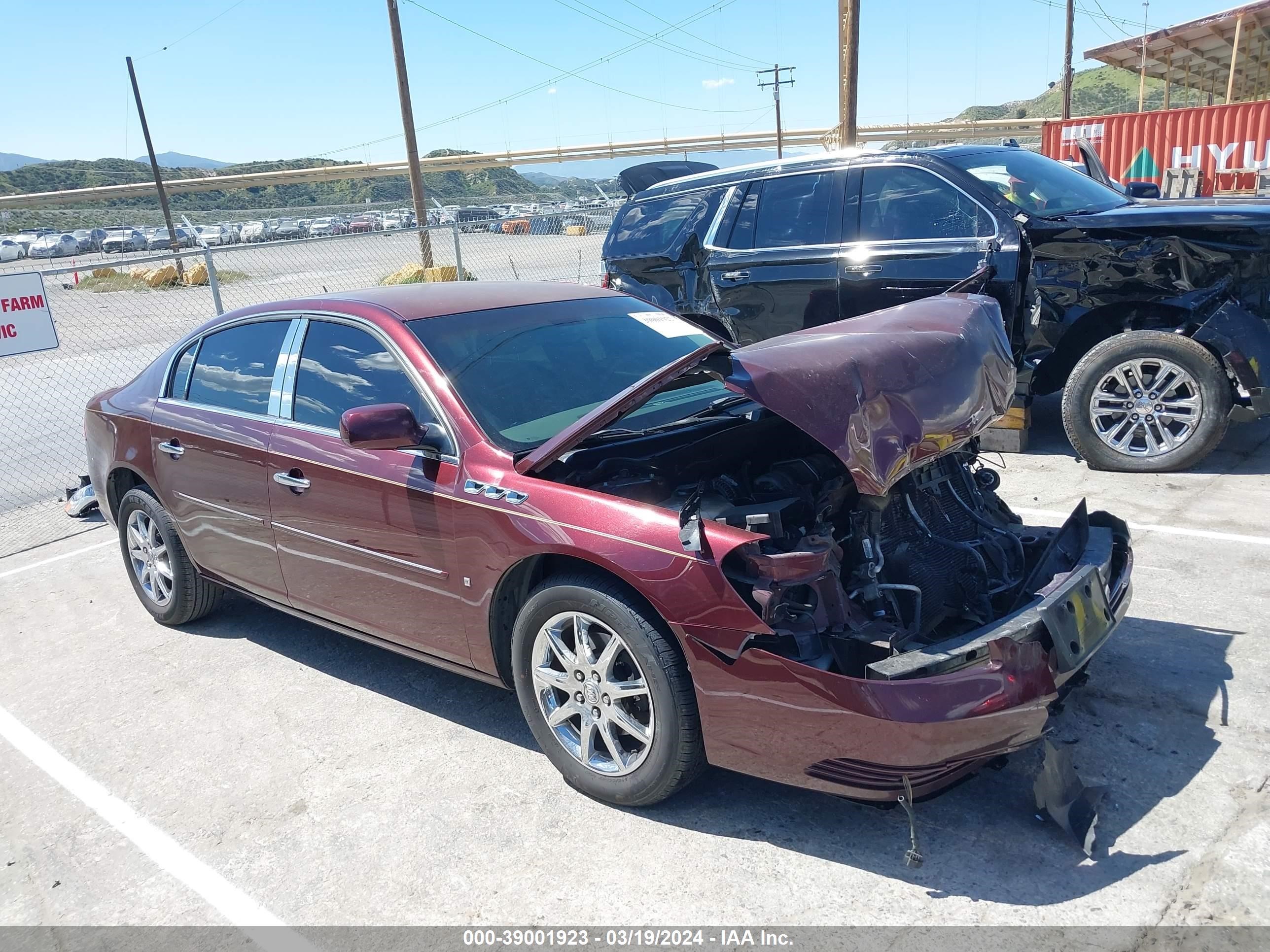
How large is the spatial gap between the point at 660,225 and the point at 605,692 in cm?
547

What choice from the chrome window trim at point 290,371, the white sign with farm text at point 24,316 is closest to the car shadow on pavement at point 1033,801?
the chrome window trim at point 290,371

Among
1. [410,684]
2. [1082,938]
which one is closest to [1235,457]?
[1082,938]

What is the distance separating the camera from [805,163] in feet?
23.3

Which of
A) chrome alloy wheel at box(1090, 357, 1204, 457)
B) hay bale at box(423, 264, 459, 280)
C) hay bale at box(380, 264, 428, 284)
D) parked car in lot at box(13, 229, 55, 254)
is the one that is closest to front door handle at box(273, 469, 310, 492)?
chrome alloy wheel at box(1090, 357, 1204, 457)

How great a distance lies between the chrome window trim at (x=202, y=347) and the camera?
4.36 m

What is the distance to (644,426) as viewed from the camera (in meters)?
3.79

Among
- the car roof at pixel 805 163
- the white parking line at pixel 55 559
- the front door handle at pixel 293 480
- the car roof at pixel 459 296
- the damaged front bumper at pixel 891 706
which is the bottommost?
the white parking line at pixel 55 559

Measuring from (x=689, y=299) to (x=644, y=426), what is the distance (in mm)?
4102

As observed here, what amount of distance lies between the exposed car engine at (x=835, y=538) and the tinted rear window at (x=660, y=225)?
163 inches

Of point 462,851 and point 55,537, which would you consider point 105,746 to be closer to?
point 462,851

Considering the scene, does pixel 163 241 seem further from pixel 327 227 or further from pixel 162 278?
pixel 162 278

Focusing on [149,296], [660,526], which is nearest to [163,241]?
[149,296]

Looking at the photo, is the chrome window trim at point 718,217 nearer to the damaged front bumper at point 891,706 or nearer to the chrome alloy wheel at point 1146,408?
the chrome alloy wheel at point 1146,408

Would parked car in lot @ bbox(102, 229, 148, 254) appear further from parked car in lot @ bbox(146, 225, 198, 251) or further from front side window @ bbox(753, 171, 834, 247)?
front side window @ bbox(753, 171, 834, 247)
